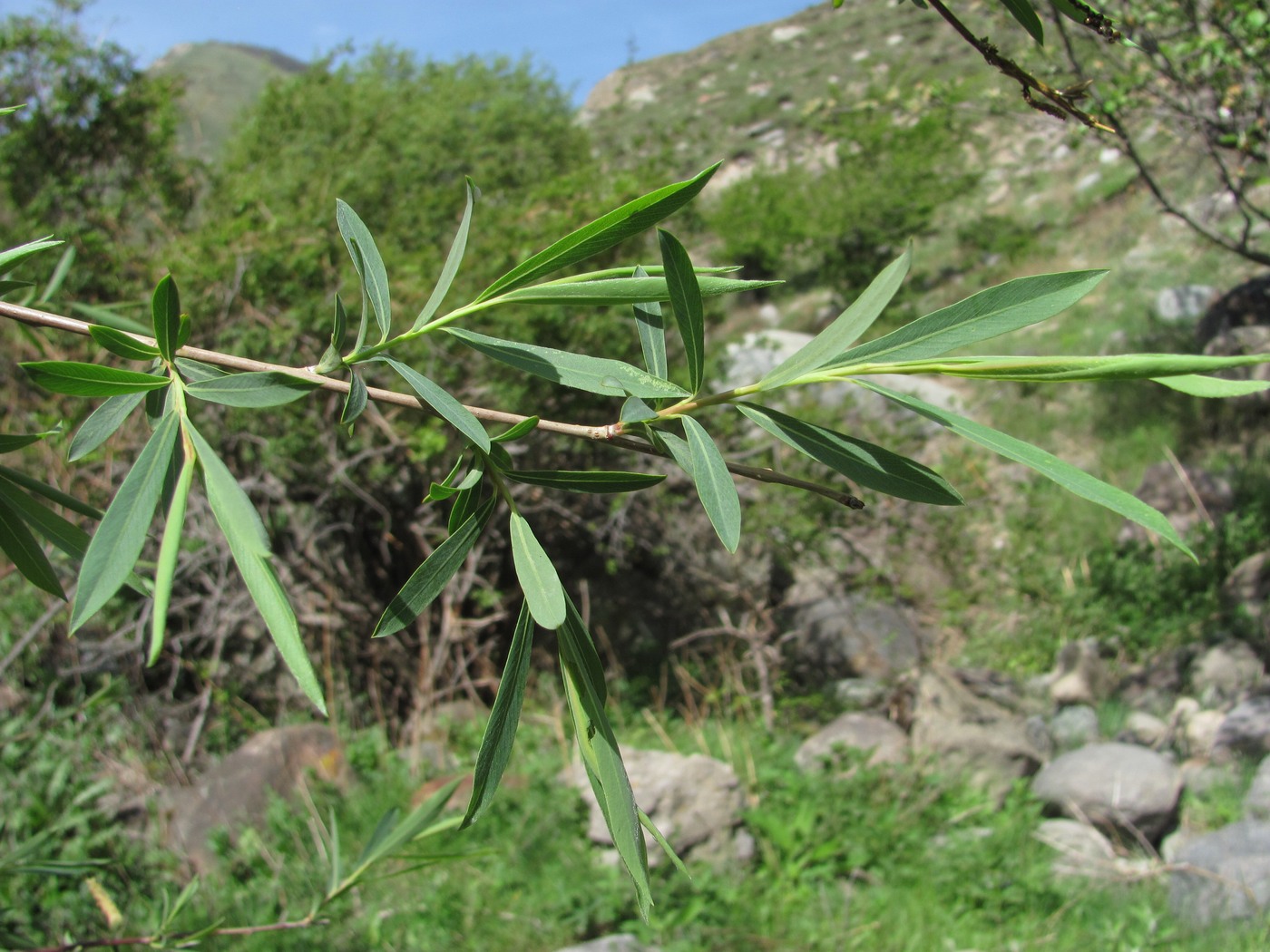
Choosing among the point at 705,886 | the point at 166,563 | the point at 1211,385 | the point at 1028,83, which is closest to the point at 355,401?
the point at 166,563

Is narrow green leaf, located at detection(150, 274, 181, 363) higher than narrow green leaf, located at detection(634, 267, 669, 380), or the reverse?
narrow green leaf, located at detection(150, 274, 181, 363)

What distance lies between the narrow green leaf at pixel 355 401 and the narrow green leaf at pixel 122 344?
0.30 ft

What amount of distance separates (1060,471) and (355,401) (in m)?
0.31

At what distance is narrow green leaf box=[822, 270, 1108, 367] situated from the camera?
389 millimetres

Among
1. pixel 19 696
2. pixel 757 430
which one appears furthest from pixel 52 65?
pixel 757 430

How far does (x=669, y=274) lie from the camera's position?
421mm

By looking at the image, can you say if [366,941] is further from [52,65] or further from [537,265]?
[52,65]

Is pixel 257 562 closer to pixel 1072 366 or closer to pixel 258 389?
pixel 258 389

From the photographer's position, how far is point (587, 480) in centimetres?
48

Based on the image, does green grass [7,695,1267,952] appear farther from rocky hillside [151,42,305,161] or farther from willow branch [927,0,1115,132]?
rocky hillside [151,42,305,161]

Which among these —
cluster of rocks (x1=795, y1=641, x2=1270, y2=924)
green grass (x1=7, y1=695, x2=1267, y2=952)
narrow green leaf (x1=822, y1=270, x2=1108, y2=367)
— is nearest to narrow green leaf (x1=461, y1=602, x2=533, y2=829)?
narrow green leaf (x1=822, y1=270, x2=1108, y2=367)

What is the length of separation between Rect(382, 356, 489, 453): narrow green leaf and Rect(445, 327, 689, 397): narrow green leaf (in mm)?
33

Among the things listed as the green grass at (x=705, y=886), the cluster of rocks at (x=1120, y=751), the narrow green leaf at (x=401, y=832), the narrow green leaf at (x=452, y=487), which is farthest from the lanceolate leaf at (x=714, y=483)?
the cluster of rocks at (x=1120, y=751)

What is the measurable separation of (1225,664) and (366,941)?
364cm
